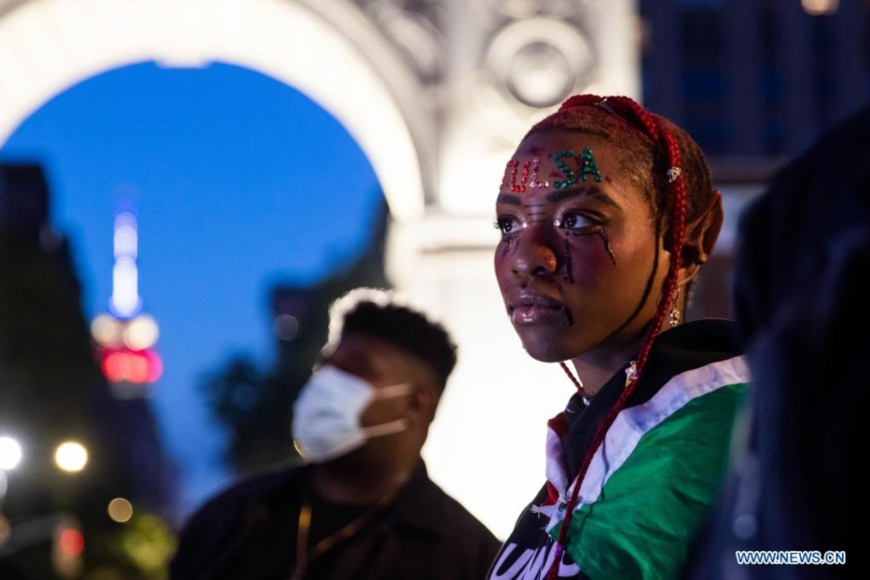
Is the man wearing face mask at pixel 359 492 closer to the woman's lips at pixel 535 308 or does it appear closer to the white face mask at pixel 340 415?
the white face mask at pixel 340 415

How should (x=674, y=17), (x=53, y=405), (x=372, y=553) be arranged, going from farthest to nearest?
(x=674, y=17), (x=53, y=405), (x=372, y=553)

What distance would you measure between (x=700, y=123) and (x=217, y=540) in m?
51.7

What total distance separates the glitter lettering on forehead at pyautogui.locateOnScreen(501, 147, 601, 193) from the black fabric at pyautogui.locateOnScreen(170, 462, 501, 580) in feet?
4.81

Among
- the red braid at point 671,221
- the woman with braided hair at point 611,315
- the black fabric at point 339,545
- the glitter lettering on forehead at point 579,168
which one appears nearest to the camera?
the woman with braided hair at point 611,315

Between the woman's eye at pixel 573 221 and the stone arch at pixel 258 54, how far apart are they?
21.7ft

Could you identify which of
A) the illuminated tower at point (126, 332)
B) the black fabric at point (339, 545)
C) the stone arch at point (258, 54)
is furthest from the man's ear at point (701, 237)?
the illuminated tower at point (126, 332)

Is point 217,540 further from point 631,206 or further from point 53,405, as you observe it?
point 53,405

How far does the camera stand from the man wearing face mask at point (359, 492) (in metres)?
3.31

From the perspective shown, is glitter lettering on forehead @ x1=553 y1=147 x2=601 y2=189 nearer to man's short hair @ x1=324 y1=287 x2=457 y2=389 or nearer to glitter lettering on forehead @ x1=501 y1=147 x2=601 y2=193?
glitter lettering on forehead @ x1=501 y1=147 x2=601 y2=193

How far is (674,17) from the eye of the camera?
5316 cm

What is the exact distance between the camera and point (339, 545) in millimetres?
3383

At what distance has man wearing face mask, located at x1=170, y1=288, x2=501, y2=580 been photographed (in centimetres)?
331

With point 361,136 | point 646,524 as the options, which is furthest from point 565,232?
point 361,136

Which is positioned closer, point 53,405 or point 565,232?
point 565,232
